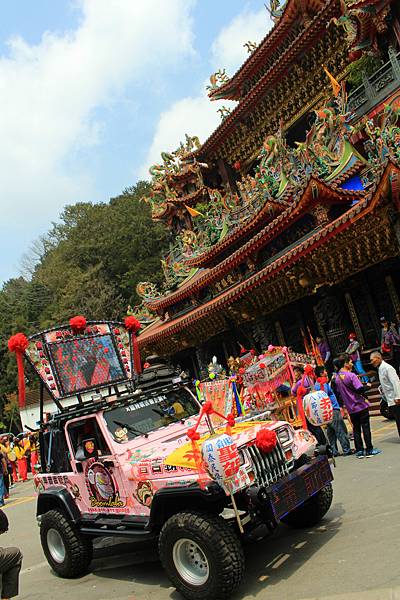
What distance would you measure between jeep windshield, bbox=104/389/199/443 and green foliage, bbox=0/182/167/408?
1334 inches

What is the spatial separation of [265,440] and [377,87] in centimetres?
1750

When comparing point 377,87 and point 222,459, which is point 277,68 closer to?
point 377,87

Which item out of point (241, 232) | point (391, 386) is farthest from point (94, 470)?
point (241, 232)

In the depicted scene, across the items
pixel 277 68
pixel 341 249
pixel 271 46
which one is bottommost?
pixel 341 249

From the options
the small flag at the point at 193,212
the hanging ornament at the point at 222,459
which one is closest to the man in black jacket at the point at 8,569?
the hanging ornament at the point at 222,459

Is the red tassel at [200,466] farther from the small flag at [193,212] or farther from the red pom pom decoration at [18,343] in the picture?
the small flag at [193,212]

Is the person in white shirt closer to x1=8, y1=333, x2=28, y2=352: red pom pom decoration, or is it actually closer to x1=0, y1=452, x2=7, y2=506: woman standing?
x1=8, y1=333, x2=28, y2=352: red pom pom decoration

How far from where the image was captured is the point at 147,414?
18.8ft

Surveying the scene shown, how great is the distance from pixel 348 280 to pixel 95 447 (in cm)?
1139

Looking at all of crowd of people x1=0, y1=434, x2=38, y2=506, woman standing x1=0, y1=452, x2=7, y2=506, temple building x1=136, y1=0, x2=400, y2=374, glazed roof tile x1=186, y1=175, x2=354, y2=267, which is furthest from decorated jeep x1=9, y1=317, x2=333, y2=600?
crowd of people x1=0, y1=434, x2=38, y2=506

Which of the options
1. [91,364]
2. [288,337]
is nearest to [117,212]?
[288,337]

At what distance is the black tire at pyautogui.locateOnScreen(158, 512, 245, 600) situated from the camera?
12.9 feet

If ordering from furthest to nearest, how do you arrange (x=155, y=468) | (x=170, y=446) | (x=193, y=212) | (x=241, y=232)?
(x=193, y=212) → (x=241, y=232) → (x=170, y=446) → (x=155, y=468)

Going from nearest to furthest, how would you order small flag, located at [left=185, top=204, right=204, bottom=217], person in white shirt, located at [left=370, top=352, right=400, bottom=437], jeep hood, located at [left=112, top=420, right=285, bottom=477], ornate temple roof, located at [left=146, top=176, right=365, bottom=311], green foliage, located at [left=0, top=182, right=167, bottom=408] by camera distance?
1. jeep hood, located at [left=112, top=420, right=285, bottom=477]
2. person in white shirt, located at [left=370, top=352, right=400, bottom=437]
3. ornate temple roof, located at [left=146, top=176, right=365, bottom=311]
4. small flag, located at [left=185, top=204, right=204, bottom=217]
5. green foliage, located at [left=0, top=182, right=167, bottom=408]
